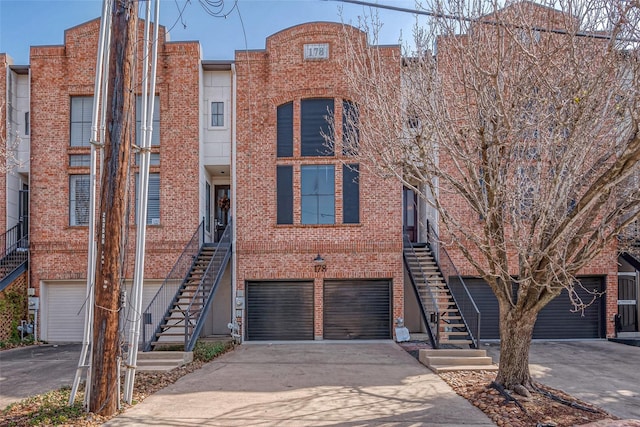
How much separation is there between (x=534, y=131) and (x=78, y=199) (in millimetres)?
12874

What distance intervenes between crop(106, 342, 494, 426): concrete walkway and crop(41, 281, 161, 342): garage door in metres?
6.28

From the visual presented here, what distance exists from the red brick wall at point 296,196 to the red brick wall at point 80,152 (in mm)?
1548

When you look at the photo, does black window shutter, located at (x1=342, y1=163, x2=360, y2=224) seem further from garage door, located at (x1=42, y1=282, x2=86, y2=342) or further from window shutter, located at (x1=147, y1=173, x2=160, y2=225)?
garage door, located at (x1=42, y1=282, x2=86, y2=342)

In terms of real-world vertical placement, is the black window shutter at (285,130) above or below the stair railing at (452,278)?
above

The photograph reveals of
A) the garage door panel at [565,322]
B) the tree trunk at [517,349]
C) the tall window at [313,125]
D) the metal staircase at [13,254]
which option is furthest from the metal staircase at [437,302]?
the metal staircase at [13,254]

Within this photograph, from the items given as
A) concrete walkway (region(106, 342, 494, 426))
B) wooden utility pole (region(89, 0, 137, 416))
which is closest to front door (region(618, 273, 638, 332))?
concrete walkway (region(106, 342, 494, 426))

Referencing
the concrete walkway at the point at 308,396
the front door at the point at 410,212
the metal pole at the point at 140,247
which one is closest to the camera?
the concrete walkway at the point at 308,396

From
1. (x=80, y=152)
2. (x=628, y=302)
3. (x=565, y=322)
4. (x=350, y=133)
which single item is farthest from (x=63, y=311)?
(x=628, y=302)

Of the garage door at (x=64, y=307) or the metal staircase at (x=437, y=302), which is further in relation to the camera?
the garage door at (x=64, y=307)

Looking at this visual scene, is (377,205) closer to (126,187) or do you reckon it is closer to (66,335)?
(126,187)

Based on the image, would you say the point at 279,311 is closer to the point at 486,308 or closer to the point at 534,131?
the point at 486,308

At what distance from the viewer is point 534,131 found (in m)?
7.64

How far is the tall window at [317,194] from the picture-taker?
13734mm

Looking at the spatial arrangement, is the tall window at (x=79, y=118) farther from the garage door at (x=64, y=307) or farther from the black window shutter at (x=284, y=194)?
the black window shutter at (x=284, y=194)
